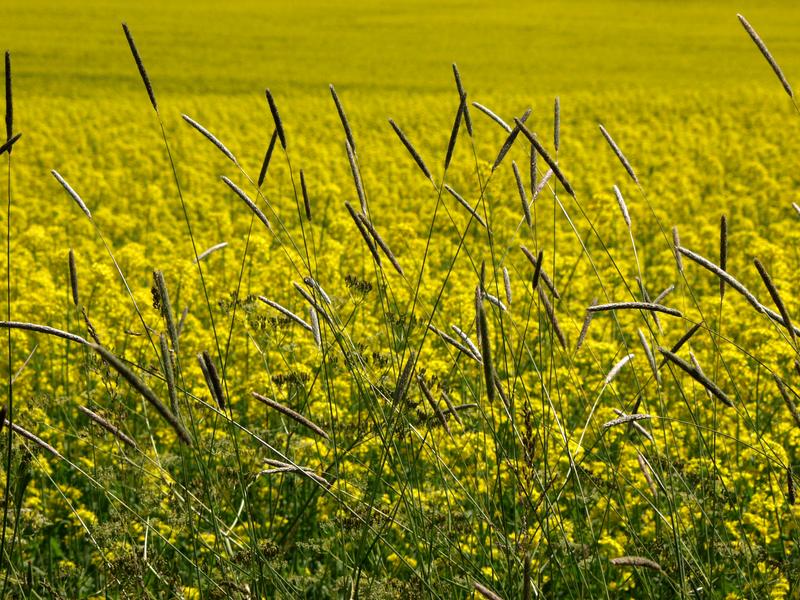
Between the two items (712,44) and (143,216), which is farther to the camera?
(712,44)

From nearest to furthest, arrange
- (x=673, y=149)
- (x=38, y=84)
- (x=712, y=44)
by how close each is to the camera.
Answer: (x=673, y=149) < (x=38, y=84) < (x=712, y=44)

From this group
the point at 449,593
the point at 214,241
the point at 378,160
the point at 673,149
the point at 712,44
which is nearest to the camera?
the point at 449,593

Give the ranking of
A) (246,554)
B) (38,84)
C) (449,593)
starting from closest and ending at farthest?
(449,593)
(246,554)
(38,84)

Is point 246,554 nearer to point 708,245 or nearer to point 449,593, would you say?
point 449,593

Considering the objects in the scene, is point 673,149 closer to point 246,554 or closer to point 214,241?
point 214,241

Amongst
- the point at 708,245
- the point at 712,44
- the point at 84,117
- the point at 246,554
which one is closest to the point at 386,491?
the point at 246,554

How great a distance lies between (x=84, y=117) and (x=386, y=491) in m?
16.7

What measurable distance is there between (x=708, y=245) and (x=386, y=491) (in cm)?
609

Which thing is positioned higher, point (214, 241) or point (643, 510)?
point (643, 510)

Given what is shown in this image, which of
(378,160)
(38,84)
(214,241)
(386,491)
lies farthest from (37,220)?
(38,84)

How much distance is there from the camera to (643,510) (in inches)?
148

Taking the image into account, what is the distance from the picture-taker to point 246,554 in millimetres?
2166

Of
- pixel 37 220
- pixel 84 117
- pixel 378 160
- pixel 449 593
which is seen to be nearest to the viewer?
pixel 449 593

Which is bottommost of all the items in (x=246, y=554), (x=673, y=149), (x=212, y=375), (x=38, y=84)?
(x=38, y=84)
